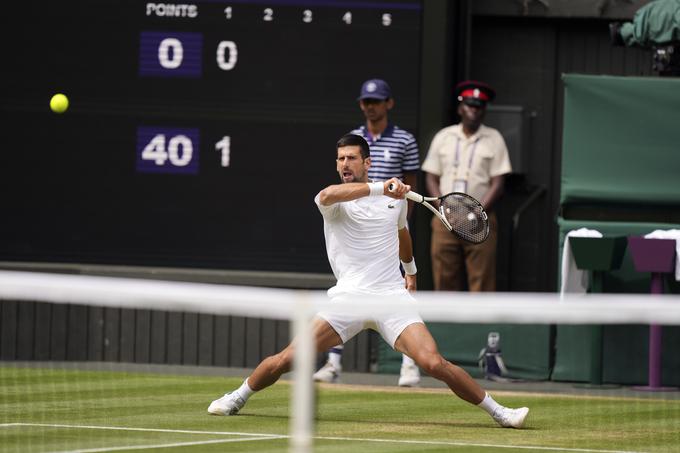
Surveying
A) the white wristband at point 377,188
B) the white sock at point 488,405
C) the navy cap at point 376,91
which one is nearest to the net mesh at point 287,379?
the white sock at point 488,405

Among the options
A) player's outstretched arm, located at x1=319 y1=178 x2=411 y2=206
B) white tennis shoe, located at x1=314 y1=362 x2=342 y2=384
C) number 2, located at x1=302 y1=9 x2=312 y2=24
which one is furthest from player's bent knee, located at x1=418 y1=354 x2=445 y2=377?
number 2, located at x1=302 y1=9 x2=312 y2=24

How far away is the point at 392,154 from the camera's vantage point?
11.2 meters

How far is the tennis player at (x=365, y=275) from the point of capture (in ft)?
26.5

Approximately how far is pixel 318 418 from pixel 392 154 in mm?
2978

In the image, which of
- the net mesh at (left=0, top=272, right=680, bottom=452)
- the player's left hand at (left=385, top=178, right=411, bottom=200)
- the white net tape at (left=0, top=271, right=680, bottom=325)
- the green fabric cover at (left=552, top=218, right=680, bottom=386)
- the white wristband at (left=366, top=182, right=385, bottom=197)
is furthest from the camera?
the green fabric cover at (left=552, top=218, right=680, bottom=386)

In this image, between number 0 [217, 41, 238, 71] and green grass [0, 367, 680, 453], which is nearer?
green grass [0, 367, 680, 453]

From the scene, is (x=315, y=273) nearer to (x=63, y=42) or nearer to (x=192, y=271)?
(x=192, y=271)

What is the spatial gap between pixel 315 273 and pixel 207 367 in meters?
1.16

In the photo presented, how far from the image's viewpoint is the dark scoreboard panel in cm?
1233

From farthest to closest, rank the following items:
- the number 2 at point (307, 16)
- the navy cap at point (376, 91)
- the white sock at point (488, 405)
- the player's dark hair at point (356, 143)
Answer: the number 2 at point (307, 16) < the navy cap at point (376, 91) < the player's dark hair at point (356, 143) < the white sock at point (488, 405)

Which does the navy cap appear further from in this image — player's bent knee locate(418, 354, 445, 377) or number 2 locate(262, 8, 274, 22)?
player's bent knee locate(418, 354, 445, 377)

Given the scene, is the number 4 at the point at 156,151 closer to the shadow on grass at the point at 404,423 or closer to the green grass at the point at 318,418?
the green grass at the point at 318,418

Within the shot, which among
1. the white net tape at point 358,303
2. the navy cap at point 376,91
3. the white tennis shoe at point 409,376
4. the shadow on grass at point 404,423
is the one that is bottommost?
the white tennis shoe at point 409,376

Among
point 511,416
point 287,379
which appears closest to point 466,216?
point 511,416
